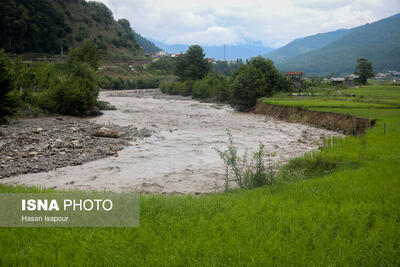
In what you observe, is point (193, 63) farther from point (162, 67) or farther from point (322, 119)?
point (322, 119)

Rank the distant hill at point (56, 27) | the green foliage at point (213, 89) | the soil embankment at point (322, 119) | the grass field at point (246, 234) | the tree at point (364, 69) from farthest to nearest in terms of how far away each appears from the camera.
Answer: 1. the distant hill at point (56, 27)
2. the tree at point (364, 69)
3. the green foliage at point (213, 89)
4. the soil embankment at point (322, 119)
5. the grass field at point (246, 234)

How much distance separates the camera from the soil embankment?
18203mm

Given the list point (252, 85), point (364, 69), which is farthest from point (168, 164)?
point (364, 69)

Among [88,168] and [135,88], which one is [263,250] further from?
[135,88]

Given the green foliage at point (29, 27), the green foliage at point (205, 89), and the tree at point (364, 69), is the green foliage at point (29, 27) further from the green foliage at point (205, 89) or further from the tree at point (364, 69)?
the tree at point (364, 69)

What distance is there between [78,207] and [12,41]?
88.7 metres

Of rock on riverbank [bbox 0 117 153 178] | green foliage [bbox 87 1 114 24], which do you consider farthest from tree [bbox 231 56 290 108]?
green foliage [bbox 87 1 114 24]

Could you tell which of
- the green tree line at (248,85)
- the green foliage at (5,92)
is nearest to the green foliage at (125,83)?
the green tree line at (248,85)

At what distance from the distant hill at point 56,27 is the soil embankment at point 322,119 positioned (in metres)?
73.8

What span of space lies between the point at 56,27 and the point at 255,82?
80458 mm

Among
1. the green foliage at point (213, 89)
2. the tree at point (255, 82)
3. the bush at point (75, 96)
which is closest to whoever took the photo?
the bush at point (75, 96)

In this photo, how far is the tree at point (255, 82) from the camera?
38094 millimetres

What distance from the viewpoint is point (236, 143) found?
16.6m

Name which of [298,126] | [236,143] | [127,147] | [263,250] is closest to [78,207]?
[263,250]
